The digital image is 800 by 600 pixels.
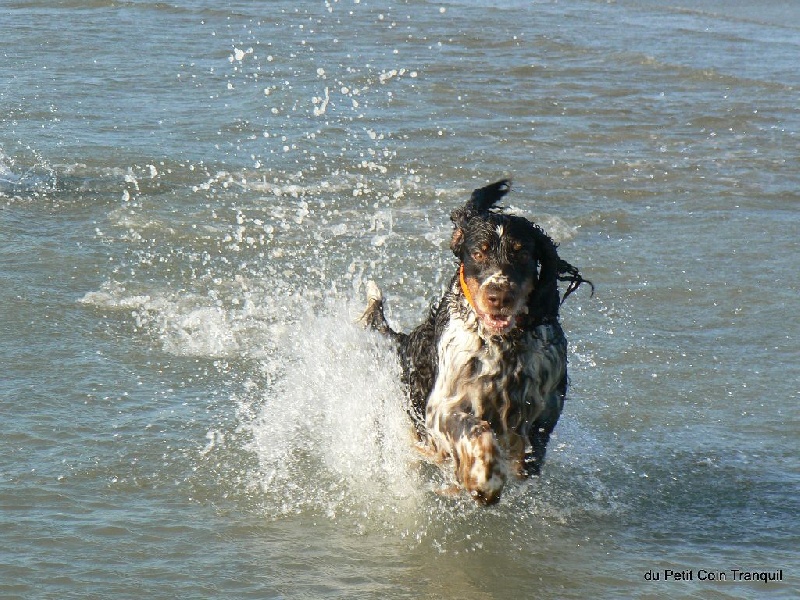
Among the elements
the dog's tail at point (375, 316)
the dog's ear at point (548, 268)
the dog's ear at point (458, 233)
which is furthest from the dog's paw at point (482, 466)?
the dog's tail at point (375, 316)

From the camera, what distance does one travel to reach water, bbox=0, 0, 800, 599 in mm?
4984

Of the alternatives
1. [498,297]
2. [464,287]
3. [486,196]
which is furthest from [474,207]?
[498,297]

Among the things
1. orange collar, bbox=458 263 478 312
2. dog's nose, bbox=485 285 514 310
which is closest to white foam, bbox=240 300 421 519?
orange collar, bbox=458 263 478 312

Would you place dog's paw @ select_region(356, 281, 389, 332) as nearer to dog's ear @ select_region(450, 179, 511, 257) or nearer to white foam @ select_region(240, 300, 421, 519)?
white foam @ select_region(240, 300, 421, 519)

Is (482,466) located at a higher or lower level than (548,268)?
lower

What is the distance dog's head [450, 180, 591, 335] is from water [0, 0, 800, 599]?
37.3 inches

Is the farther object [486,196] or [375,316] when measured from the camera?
[375,316]

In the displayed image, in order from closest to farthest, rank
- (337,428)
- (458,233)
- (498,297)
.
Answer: (498,297) → (458,233) → (337,428)

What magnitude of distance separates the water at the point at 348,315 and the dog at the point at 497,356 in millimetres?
341

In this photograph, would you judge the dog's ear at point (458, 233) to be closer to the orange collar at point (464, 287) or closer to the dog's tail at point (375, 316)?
the orange collar at point (464, 287)

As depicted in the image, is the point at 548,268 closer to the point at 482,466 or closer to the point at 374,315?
the point at 482,466

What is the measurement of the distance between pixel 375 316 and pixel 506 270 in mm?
1678

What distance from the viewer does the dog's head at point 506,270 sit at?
4.99 metres

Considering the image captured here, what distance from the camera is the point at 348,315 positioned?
704 cm
